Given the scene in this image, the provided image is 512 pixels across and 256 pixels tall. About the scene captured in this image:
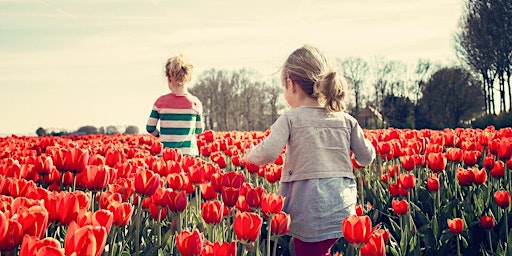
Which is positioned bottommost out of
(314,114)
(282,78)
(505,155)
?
(505,155)

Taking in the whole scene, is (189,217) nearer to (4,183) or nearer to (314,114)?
(314,114)

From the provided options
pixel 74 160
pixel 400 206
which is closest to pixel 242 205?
pixel 74 160

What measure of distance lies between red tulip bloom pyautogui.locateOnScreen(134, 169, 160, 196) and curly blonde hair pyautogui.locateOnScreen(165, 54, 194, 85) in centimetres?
381

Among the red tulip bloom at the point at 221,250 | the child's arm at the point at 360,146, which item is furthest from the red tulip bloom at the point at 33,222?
the child's arm at the point at 360,146

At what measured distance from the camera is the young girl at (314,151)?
12.8ft

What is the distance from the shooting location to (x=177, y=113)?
7.26 meters

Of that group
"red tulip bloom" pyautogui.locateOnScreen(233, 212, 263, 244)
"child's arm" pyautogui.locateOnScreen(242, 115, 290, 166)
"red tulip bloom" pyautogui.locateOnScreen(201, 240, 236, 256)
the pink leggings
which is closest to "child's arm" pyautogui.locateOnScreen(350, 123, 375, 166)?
"child's arm" pyautogui.locateOnScreen(242, 115, 290, 166)

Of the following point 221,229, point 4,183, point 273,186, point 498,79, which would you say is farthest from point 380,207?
point 498,79

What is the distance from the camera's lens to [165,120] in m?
7.30

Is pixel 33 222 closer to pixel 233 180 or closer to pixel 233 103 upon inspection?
pixel 233 180

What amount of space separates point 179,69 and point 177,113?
565mm

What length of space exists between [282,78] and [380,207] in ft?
6.65

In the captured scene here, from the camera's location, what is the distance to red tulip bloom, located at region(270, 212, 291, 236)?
3146 millimetres

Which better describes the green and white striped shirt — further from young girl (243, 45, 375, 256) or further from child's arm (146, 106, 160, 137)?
young girl (243, 45, 375, 256)
